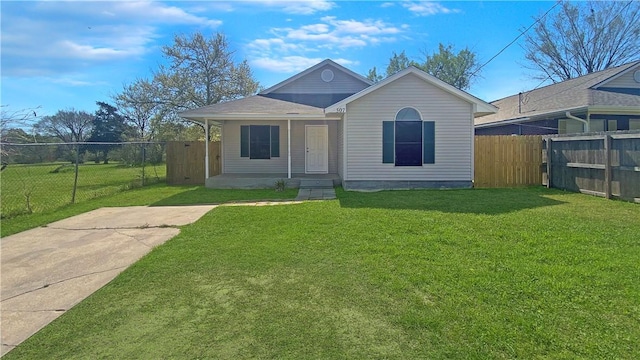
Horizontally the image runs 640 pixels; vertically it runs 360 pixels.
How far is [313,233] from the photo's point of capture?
5.60 metres

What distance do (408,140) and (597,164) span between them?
4669 mm

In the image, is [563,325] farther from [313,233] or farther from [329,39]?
[329,39]

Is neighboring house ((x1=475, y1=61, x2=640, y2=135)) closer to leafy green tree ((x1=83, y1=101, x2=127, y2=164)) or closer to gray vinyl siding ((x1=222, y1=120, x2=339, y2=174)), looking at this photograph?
gray vinyl siding ((x1=222, y1=120, x2=339, y2=174))

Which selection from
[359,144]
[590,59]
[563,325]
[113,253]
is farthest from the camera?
[590,59]

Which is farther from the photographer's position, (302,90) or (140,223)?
(302,90)

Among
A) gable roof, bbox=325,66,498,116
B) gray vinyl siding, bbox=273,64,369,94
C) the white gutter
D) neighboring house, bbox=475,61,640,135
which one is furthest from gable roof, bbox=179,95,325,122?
neighboring house, bbox=475,61,640,135

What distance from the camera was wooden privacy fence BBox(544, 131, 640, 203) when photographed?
7.77 meters

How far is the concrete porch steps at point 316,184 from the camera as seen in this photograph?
11781mm

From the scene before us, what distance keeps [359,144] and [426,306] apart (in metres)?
8.20

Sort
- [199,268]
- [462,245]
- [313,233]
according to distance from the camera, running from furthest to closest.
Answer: [313,233] → [462,245] → [199,268]

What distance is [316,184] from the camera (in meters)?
11.9

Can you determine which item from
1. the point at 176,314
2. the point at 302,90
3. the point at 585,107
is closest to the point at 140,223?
the point at 176,314

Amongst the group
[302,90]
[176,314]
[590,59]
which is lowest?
[176,314]

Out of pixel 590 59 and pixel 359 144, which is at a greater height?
pixel 590 59
